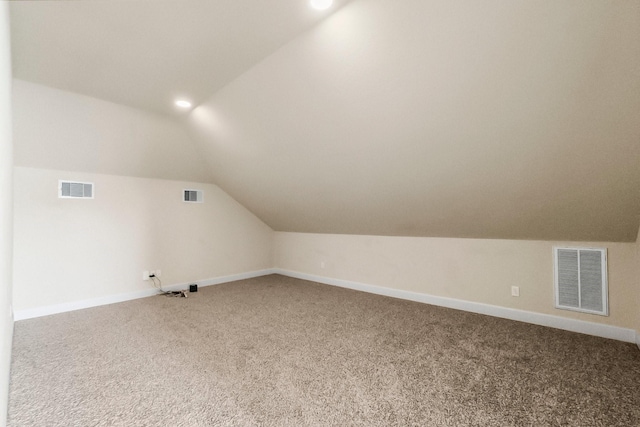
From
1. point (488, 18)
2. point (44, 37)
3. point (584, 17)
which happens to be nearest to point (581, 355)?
point (584, 17)

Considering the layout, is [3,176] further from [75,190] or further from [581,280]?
[581,280]

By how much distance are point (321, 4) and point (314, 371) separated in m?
2.58

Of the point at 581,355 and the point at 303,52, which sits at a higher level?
the point at 303,52

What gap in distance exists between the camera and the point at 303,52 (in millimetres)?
2279

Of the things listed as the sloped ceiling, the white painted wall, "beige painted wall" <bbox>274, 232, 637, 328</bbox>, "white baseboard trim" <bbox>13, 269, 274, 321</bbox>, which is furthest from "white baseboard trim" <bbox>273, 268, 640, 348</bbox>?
the white painted wall

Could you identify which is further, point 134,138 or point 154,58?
point 134,138

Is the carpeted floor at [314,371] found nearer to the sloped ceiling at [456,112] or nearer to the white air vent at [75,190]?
the sloped ceiling at [456,112]

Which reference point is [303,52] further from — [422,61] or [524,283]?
[524,283]

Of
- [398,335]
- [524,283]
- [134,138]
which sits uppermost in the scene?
[134,138]

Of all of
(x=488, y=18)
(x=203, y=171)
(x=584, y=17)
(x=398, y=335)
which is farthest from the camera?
(x=203, y=171)

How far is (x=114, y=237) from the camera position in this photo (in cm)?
408

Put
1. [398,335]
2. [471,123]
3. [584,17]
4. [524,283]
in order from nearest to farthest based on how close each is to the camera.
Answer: [584,17] → [471,123] → [398,335] → [524,283]

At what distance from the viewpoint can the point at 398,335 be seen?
2.88 metres

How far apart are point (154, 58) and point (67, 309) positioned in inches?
133
